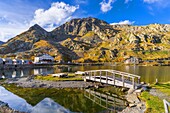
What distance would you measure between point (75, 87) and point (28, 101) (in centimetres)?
1707

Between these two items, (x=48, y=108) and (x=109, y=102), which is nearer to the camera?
(x=48, y=108)

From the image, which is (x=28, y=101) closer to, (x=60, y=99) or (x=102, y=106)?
(x=60, y=99)

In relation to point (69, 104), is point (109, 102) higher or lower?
higher

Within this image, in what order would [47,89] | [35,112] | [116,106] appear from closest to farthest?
[35,112] < [116,106] < [47,89]

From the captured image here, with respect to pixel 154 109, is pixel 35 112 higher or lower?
lower

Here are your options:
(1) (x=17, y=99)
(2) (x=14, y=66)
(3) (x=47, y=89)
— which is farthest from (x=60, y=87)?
(2) (x=14, y=66)

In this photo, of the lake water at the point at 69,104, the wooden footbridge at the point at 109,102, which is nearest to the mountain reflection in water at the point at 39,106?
the lake water at the point at 69,104

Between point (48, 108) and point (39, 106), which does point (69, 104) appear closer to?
point (48, 108)

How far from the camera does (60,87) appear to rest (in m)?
51.9

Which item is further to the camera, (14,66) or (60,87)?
(14,66)

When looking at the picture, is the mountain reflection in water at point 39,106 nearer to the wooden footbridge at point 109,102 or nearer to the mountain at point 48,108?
the mountain at point 48,108

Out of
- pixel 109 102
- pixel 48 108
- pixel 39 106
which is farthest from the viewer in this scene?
pixel 109 102

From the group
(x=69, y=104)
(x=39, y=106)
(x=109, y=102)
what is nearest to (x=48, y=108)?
(x=39, y=106)

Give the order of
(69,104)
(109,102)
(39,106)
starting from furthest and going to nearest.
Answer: (109,102), (69,104), (39,106)
